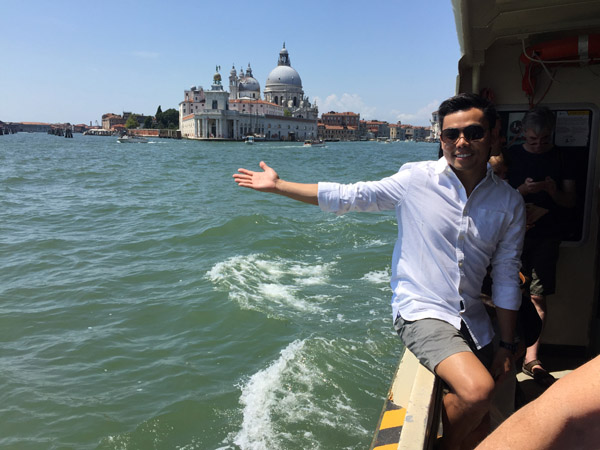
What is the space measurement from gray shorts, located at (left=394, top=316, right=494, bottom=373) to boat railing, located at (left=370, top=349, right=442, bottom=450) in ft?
0.52

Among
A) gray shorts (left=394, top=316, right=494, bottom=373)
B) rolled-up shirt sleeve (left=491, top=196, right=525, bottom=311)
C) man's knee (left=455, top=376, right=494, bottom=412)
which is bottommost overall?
man's knee (left=455, top=376, right=494, bottom=412)

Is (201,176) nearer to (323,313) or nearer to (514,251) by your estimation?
(323,313)

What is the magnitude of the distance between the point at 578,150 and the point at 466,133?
1.64 meters

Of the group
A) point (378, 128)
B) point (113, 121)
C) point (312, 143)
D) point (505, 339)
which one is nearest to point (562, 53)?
point (505, 339)

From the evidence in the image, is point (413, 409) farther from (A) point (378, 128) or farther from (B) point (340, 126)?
(A) point (378, 128)

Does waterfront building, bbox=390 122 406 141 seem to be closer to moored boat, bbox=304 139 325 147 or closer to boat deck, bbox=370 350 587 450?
moored boat, bbox=304 139 325 147

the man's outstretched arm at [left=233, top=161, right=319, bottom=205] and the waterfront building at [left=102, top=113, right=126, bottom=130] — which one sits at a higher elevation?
the waterfront building at [left=102, top=113, right=126, bottom=130]

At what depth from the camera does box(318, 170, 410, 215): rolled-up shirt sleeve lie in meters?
2.05

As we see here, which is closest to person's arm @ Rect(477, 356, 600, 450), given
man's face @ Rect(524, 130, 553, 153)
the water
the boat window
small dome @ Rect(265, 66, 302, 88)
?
man's face @ Rect(524, 130, 553, 153)

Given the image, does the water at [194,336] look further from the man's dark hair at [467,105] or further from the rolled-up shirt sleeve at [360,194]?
the man's dark hair at [467,105]

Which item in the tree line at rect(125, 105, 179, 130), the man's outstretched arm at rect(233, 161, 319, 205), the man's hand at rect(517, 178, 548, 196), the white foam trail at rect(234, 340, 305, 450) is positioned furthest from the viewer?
the tree line at rect(125, 105, 179, 130)

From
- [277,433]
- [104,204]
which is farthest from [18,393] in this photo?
[104,204]

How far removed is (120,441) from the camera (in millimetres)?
3691

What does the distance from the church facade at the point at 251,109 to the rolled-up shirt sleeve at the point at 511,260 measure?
3908 inches
